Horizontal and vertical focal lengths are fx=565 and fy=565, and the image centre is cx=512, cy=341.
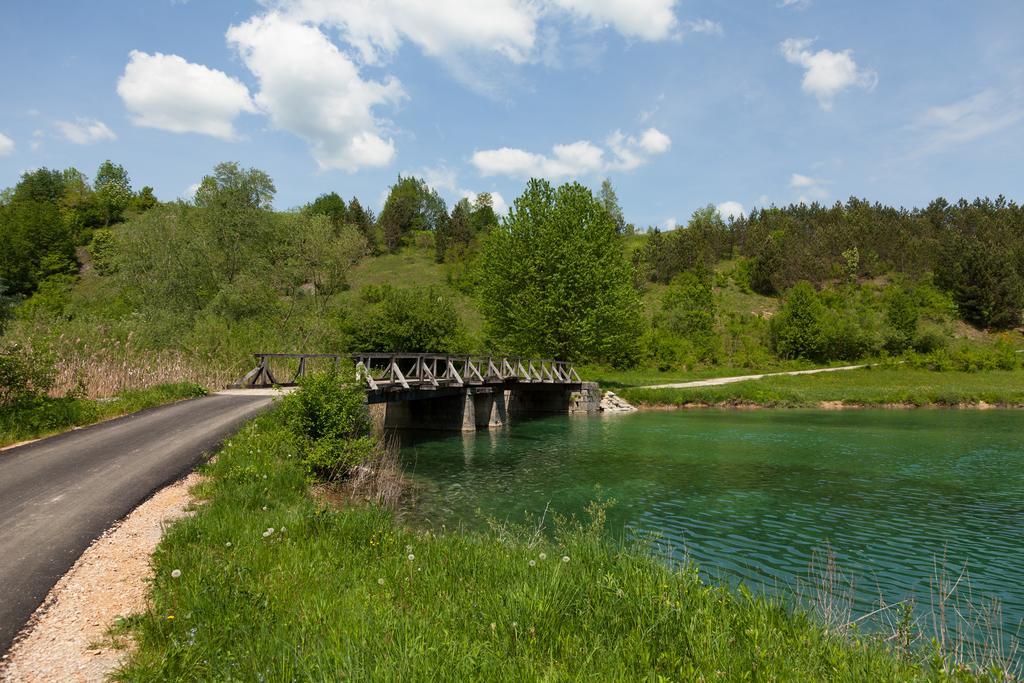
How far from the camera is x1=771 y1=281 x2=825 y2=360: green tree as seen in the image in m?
62.8

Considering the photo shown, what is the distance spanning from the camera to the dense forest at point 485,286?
Answer: 28.2 metres

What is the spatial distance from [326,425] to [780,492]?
12.5m

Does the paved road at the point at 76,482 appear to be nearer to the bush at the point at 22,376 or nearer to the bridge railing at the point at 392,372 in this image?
the bush at the point at 22,376

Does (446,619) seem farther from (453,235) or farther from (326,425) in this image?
(453,235)

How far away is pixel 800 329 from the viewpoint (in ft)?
208

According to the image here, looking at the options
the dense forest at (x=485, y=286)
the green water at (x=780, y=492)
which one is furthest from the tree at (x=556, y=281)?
the green water at (x=780, y=492)

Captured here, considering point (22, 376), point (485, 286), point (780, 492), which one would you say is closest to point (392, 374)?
point (22, 376)

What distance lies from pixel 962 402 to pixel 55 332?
53.8 m

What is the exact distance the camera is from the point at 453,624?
4.94 m

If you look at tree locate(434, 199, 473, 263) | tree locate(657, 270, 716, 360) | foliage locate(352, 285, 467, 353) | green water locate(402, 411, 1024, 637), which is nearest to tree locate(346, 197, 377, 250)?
tree locate(434, 199, 473, 263)

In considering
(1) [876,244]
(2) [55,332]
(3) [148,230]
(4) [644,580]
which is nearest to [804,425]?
(4) [644,580]

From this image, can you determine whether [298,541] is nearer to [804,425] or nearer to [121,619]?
[121,619]

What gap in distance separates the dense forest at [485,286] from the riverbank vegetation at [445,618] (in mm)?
12679

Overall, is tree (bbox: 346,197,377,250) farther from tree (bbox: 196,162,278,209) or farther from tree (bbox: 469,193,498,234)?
tree (bbox: 196,162,278,209)
